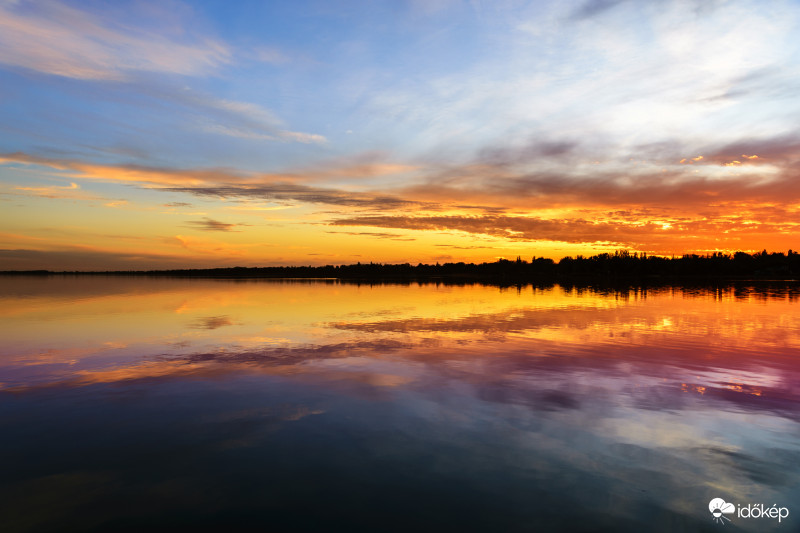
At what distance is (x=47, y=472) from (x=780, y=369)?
23285 millimetres

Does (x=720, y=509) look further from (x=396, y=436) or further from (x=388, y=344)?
(x=388, y=344)

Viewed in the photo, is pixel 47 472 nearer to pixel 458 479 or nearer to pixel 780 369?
pixel 458 479

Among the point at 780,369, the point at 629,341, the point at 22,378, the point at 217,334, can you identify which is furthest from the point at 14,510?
the point at 629,341

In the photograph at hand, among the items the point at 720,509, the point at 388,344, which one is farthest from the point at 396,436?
the point at 388,344

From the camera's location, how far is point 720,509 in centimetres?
783

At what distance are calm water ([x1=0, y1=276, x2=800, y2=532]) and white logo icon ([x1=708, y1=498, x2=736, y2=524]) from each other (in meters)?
0.12

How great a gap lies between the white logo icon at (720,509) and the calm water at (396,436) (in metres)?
0.12

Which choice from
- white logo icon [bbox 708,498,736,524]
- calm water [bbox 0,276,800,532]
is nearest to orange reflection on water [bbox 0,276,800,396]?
calm water [bbox 0,276,800,532]

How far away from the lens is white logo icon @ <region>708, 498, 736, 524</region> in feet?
24.8

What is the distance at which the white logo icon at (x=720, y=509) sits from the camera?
757 centimetres

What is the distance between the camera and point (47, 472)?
8.89 meters

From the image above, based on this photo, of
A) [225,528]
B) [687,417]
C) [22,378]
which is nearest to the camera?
[225,528]

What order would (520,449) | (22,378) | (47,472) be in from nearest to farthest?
1. (47,472)
2. (520,449)
3. (22,378)

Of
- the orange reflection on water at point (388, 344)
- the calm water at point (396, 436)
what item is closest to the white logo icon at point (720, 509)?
the calm water at point (396, 436)
